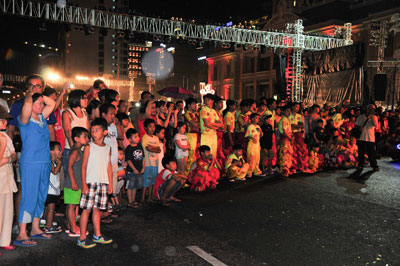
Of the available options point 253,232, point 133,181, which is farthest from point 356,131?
point 133,181

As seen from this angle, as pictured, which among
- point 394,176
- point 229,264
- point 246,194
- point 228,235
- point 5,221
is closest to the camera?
point 229,264

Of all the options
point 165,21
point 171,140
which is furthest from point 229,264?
point 165,21

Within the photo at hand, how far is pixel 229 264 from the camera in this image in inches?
168

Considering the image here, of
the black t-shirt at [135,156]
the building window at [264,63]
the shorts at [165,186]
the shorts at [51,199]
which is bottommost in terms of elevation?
the shorts at [165,186]

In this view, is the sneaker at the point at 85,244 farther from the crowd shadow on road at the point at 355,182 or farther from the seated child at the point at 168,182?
the crowd shadow on road at the point at 355,182

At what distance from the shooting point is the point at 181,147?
8.16 m

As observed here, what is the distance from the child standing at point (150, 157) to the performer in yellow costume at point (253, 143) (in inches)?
126

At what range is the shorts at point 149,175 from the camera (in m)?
7.16

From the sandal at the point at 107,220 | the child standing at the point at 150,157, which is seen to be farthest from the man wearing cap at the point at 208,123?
the sandal at the point at 107,220

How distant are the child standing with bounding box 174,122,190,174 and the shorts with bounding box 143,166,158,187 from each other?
102cm

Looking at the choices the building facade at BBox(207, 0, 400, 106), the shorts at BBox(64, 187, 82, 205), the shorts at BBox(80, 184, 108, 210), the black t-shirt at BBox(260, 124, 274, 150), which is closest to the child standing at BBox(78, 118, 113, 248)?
the shorts at BBox(80, 184, 108, 210)

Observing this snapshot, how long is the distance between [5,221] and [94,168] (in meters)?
1.19

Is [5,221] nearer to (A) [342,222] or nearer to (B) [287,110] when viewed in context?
(A) [342,222]

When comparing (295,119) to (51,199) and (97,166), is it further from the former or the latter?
(51,199)
